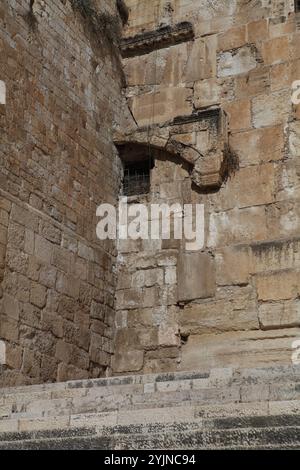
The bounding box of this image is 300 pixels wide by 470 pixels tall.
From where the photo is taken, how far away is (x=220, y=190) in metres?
9.07

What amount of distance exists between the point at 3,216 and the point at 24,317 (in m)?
0.99

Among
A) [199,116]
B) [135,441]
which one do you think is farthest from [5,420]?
[199,116]

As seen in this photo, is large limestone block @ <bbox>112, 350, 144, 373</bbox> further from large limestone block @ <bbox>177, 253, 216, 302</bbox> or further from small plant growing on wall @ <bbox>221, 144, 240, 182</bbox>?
small plant growing on wall @ <bbox>221, 144, 240, 182</bbox>

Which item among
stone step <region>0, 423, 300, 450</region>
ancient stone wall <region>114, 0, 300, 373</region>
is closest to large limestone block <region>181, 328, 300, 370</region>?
Result: ancient stone wall <region>114, 0, 300, 373</region>

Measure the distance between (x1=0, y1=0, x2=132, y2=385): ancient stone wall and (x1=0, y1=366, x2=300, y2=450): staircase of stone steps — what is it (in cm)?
155

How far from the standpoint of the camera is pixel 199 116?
9.27 meters

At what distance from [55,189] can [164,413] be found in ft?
12.5

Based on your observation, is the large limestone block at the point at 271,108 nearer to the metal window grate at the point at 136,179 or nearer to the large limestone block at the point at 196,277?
the metal window grate at the point at 136,179

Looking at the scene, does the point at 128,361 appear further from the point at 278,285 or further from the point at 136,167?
the point at 136,167

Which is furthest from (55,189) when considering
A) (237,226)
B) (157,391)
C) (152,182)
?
(157,391)

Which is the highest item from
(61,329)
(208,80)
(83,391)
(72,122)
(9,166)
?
(208,80)

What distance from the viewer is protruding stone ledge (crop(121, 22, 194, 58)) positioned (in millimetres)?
9953
